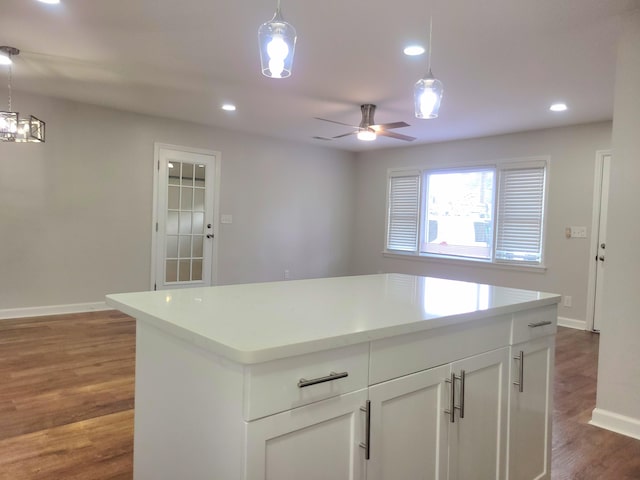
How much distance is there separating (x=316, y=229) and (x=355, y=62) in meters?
4.12

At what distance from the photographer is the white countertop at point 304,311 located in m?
1.06

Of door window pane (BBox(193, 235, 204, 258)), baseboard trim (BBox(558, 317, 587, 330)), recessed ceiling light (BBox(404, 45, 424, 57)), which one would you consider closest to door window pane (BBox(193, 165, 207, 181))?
door window pane (BBox(193, 235, 204, 258))

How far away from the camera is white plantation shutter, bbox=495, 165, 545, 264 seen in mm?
5555

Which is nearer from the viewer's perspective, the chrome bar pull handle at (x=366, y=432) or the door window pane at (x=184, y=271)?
the chrome bar pull handle at (x=366, y=432)

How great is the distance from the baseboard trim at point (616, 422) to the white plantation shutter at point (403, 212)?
4324 mm

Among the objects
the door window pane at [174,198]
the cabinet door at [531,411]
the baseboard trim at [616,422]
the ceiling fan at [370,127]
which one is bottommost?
the baseboard trim at [616,422]

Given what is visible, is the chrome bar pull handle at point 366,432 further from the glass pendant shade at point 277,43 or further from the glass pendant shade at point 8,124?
the glass pendant shade at point 8,124

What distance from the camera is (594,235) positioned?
16.6ft

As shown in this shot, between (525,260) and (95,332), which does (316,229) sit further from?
(95,332)

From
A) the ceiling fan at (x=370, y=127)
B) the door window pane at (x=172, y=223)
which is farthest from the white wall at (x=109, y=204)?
the ceiling fan at (x=370, y=127)

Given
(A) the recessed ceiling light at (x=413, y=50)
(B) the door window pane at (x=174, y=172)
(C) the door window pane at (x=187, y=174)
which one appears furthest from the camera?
(C) the door window pane at (x=187, y=174)

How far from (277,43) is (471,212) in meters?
5.27

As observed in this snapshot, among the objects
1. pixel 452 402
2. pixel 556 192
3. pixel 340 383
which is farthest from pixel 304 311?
pixel 556 192

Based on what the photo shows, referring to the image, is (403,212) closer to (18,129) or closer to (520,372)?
(18,129)
